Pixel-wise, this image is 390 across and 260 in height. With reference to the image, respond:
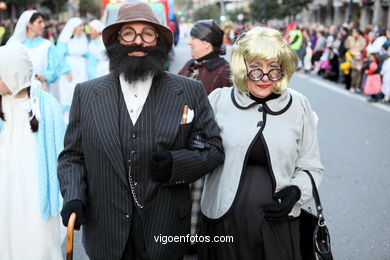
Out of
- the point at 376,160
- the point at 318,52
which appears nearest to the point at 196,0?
the point at 318,52

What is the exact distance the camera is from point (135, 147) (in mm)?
2312

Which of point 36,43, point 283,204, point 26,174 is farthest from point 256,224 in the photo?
point 36,43

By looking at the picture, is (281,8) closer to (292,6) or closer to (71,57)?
(292,6)

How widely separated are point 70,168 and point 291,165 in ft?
3.73

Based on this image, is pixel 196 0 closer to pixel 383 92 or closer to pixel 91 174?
pixel 383 92

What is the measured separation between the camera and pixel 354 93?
13.9 meters

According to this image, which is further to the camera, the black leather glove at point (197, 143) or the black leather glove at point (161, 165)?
the black leather glove at point (197, 143)

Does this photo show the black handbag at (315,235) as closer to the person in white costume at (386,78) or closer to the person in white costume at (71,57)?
the person in white costume at (71,57)

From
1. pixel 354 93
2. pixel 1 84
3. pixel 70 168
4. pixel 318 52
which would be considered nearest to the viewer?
pixel 70 168

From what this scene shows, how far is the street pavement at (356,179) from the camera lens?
445cm

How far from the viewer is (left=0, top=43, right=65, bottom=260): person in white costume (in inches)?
126

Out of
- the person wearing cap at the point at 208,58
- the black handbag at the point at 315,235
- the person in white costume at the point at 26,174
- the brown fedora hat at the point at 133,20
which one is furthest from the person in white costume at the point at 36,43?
the black handbag at the point at 315,235

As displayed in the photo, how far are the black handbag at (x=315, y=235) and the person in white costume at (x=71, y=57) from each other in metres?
6.03

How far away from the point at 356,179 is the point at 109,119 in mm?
4636
